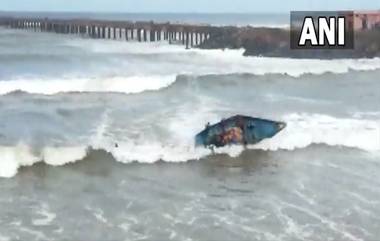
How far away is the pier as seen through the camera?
70.7m

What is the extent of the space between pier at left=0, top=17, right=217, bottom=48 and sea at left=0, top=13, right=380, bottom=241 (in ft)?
110

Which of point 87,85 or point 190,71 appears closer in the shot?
point 87,85

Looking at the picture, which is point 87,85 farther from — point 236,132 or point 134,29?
point 134,29

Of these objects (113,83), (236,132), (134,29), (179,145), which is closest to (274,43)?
(113,83)

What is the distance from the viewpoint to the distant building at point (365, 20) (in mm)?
58672

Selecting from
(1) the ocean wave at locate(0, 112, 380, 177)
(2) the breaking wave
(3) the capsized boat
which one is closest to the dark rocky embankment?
(2) the breaking wave

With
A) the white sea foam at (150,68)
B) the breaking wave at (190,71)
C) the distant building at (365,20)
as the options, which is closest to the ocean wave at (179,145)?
the breaking wave at (190,71)

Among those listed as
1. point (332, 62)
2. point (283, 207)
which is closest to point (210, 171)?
point (283, 207)

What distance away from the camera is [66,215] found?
14.3 metres

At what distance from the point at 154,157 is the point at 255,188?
167 inches

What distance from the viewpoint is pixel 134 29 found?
8256 centimetres

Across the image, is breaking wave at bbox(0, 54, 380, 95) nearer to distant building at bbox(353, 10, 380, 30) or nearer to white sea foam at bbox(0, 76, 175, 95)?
white sea foam at bbox(0, 76, 175, 95)

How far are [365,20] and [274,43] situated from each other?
800cm

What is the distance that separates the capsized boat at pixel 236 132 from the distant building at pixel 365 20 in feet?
129
